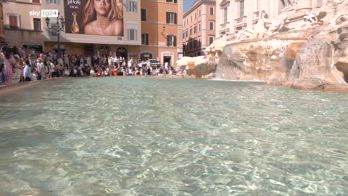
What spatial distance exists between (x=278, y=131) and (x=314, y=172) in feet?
7.09

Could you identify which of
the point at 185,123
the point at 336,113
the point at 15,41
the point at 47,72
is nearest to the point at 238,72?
the point at 47,72

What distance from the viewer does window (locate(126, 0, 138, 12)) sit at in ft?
146

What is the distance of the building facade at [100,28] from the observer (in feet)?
126

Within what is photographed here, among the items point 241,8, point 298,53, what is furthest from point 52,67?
point 241,8

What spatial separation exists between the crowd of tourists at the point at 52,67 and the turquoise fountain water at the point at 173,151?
753 centimetres

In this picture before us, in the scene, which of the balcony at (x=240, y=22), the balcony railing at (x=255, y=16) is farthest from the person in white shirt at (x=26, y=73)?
the balcony at (x=240, y=22)

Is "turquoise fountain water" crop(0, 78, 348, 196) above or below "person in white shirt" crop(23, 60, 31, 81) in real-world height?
below

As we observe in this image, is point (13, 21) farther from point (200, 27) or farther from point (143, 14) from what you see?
point (200, 27)

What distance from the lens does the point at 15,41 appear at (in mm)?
37188

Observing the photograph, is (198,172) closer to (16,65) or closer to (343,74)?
(343,74)

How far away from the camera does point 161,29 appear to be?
4822 cm

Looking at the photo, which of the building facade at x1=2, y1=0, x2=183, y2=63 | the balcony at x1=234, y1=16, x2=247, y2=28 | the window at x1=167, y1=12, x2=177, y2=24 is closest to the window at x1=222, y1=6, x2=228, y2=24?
the balcony at x1=234, y1=16, x2=247, y2=28

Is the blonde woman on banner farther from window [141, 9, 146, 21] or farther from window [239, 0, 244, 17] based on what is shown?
window [239, 0, 244, 17]

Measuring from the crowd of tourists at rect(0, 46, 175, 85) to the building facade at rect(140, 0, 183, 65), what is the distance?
964cm
